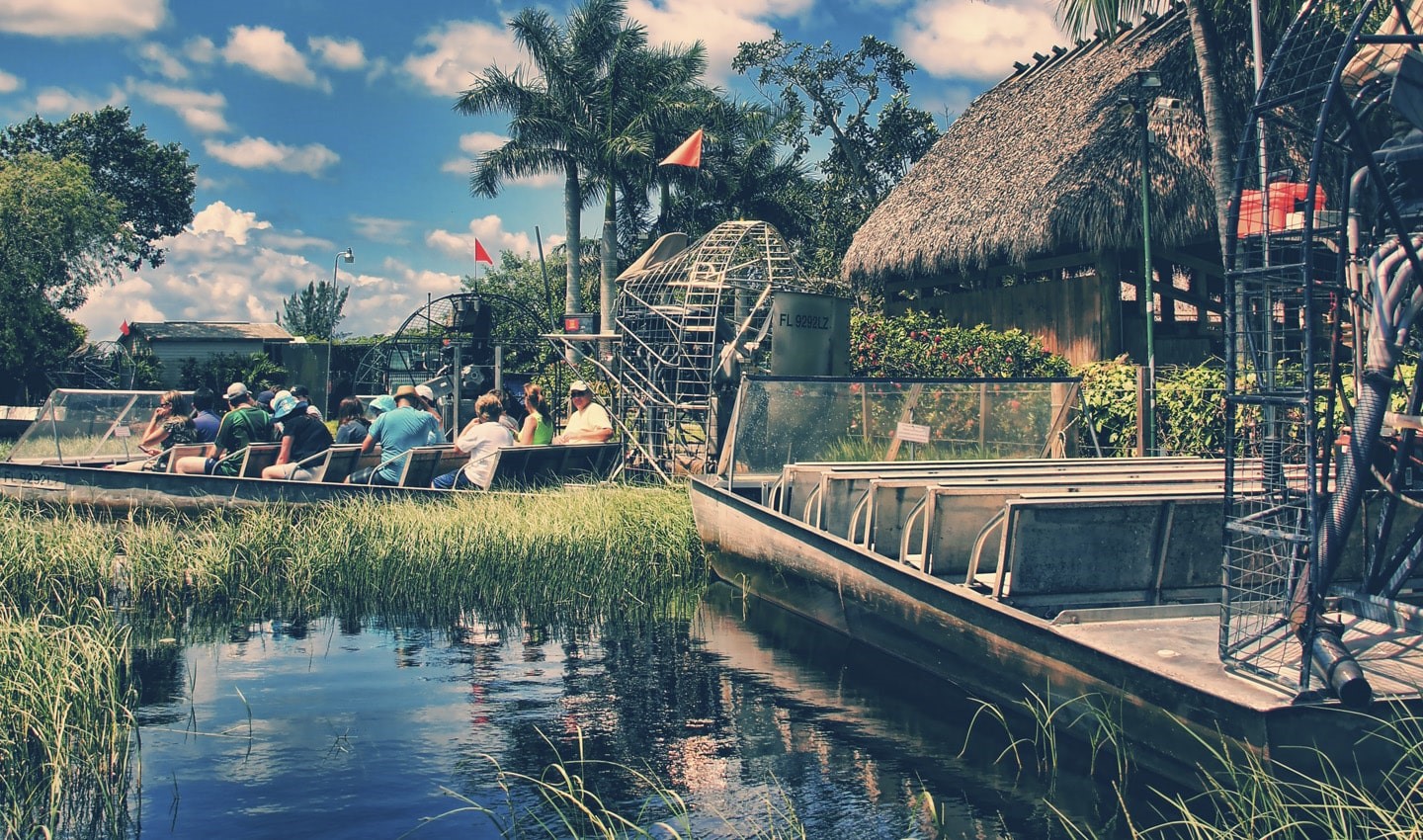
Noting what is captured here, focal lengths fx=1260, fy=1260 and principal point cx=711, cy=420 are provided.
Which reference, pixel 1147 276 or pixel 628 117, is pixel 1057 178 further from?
pixel 628 117

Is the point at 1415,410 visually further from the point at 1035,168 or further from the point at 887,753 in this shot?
the point at 1035,168

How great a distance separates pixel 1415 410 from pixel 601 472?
9.42m

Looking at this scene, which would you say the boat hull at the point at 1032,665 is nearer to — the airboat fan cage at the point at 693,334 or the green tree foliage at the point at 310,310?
the airboat fan cage at the point at 693,334

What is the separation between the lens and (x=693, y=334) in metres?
16.3

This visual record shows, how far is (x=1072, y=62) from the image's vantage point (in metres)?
24.0

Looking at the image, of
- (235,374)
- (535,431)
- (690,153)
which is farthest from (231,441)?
(235,374)

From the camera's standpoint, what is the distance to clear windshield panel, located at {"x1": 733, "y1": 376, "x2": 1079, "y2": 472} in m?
11.1

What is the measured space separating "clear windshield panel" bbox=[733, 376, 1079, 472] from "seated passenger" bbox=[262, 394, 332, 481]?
4969 millimetres

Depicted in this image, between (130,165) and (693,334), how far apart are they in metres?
50.5

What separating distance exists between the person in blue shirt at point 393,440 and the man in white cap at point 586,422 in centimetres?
175

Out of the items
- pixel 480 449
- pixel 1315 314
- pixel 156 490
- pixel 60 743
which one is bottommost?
pixel 60 743

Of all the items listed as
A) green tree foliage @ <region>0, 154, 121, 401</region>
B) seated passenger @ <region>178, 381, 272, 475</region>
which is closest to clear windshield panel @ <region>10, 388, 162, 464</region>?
seated passenger @ <region>178, 381, 272, 475</region>

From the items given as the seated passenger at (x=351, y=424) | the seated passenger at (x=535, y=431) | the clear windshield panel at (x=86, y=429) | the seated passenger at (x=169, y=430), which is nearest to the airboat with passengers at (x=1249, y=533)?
the seated passenger at (x=535, y=431)

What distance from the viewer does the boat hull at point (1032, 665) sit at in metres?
5.07
